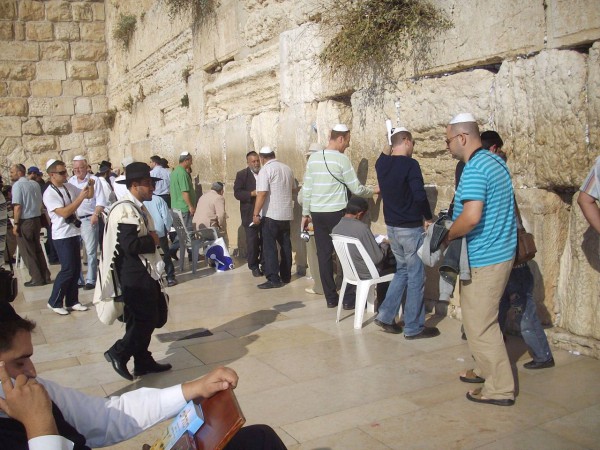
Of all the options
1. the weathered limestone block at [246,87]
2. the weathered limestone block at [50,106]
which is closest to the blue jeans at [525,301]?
the weathered limestone block at [246,87]

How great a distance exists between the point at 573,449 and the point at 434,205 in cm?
322

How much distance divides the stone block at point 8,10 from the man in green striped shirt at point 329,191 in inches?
492

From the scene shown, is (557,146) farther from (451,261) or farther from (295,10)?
(295,10)

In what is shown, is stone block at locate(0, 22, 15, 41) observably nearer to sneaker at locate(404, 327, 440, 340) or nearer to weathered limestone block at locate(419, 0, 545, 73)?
weathered limestone block at locate(419, 0, 545, 73)

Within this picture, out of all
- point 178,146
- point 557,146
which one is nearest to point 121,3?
point 178,146

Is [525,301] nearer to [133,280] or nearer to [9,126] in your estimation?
[133,280]

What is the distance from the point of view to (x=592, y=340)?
15.5 ft

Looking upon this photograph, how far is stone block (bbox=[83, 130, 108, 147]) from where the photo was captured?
1748 cm

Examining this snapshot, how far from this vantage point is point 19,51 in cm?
1631

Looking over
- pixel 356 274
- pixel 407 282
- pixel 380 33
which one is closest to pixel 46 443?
pixel 407 282

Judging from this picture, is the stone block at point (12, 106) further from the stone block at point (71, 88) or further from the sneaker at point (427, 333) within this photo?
the sneaker at point (427, 333)

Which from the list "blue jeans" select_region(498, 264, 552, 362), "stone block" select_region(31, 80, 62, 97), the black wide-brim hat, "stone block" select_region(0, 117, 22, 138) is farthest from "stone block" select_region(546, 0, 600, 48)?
"stone block" select_region(0, 117, 22, 138)

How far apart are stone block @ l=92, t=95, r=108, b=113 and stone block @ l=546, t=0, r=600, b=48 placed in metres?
14.5

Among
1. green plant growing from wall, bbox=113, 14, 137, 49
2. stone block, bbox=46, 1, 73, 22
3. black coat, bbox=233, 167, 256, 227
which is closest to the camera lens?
black coat, bbox=233, 167, 256, 227
